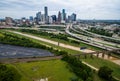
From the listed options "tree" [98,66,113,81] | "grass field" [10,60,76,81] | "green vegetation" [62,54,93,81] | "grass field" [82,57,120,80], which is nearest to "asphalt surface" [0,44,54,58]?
"grass field" [10,60,76,81]

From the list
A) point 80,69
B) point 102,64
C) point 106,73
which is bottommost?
point 102,64

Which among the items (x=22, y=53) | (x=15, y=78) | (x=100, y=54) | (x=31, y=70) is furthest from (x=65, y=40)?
(x=15, y=78)

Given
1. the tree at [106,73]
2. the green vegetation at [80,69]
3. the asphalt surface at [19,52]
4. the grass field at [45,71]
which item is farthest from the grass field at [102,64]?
the asphalt surface at [19,52]

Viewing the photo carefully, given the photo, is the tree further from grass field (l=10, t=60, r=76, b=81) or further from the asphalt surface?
the asphalt surface

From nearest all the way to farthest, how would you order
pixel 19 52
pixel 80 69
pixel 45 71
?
pixel 80 69
pixel 45 71
pixel 19 52

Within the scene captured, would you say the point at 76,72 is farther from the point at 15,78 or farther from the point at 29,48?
the point at 29,48

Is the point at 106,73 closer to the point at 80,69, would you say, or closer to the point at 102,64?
the point at 80,69

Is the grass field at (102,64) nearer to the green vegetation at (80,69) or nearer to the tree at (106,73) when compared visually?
the tree at (106,73)

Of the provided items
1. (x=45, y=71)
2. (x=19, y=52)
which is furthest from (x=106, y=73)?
(x=19, y=52)
